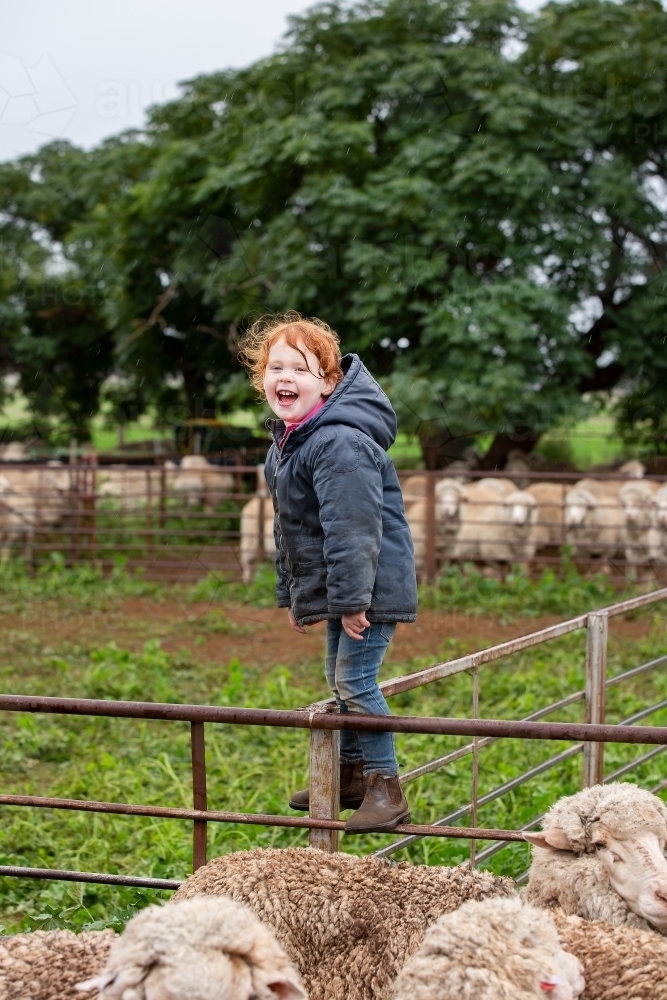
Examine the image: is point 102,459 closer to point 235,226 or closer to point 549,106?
point 235,226

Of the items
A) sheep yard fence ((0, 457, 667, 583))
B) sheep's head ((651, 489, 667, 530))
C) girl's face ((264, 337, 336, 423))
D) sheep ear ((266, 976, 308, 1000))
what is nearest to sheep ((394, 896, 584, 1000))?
sheep ear ((266, 976, 308, 1000))

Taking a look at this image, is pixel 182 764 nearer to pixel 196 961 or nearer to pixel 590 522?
pixel 196 961

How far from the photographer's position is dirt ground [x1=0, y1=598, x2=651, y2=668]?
9133mm

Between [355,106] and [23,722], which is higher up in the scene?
[355,106]

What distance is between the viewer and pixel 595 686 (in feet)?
14.7

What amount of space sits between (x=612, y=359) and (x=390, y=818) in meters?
13.9

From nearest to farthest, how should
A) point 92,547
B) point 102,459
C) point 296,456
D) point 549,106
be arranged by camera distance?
1. point 296,456
2. point 92,547
3. point 549,106
4. point 102,459

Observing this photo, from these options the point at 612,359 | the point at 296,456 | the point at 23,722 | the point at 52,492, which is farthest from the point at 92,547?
the point at 296,456

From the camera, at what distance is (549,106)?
47.3 feet

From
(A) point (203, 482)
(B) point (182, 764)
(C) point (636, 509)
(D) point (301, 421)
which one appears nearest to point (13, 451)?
(A) point (203, 482)

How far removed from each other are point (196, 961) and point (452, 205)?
1325cm

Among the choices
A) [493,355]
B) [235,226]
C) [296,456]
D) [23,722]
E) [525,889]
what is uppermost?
[235,226]

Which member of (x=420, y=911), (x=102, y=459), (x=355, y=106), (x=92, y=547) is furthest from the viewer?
(x=102, y=459)

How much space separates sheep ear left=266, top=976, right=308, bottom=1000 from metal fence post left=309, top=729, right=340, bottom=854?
101cm
